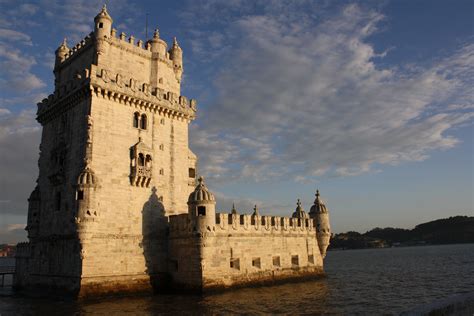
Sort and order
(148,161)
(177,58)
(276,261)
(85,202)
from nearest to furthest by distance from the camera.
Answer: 1. (85,202)
2. (148,161)
3. (276,261)
4. (177,58)

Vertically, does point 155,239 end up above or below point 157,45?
below

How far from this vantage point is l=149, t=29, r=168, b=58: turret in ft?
131

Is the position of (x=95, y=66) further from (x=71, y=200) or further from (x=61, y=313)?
(x=61, y=313)

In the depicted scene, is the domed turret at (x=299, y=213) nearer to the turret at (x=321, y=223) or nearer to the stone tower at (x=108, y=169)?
the turret at (x=321, y=223)

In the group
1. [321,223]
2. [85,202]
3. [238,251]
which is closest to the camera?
[85,202]

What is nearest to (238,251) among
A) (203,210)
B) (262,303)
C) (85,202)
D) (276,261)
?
(203,210)

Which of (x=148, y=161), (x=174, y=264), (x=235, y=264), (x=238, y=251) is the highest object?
(x=148, y=161)

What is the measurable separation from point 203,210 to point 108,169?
8657 millimetres

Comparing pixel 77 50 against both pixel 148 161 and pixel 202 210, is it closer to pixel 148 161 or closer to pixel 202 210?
pixel 148 161

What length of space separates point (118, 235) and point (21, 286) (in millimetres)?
14907

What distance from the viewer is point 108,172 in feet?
108

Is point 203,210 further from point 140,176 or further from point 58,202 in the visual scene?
point 58,202

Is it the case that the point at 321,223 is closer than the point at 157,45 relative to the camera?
No

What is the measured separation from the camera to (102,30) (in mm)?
35500
